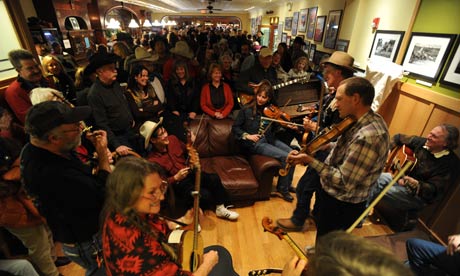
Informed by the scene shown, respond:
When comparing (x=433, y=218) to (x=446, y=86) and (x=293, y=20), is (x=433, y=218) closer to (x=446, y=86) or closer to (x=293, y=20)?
(x=446, y=86)

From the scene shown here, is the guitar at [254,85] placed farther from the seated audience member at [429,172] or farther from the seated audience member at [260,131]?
the seated audience member at [429,172]

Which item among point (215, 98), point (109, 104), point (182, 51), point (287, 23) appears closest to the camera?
point (109, 104)

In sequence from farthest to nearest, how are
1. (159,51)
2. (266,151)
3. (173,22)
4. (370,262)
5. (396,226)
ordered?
(173,22)
(159,51)
(266,151)
(396,226)
(370,262)

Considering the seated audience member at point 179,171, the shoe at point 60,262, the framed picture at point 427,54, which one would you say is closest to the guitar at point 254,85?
the seated audience member at point 179,171

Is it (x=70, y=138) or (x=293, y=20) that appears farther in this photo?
(x=293, y=20)

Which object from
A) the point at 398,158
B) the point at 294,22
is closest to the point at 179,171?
the point at 398,158

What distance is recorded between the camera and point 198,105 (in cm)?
368

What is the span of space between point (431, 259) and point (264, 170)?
1.66 meters

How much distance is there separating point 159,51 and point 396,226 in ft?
17.7

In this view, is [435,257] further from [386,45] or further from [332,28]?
[332,28]

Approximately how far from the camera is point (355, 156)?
156 centimetres

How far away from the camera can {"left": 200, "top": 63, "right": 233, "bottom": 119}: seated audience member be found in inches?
138

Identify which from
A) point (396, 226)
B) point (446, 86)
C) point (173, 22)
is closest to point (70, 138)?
point (396, 226)

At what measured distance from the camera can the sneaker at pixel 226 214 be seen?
2.81m
